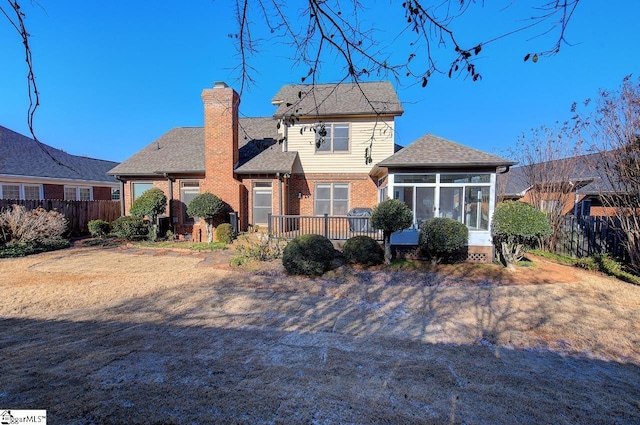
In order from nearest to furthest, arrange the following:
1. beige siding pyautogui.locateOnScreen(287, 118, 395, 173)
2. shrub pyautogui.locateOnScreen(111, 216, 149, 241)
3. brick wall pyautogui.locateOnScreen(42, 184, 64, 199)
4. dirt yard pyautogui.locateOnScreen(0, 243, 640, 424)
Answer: dirt yard pyautogui.locateOnScreen(0, 243, 640, 424) → shrub pyautogui.locateOnScreen(111, 216, 149, 241) → beige siding pyautogui.locateOnScreen(287, 118, 395, 173) → brick wall pyautogui.locateOnScreen(42, 184, 64, 199)

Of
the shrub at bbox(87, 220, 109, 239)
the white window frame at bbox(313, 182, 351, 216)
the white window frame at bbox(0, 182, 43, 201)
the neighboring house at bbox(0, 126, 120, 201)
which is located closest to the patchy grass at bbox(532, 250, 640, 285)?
the white window frame at bbox(313, 182, 351, 216)

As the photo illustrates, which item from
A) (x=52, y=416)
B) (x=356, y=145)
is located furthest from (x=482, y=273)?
(x=52, y=416)

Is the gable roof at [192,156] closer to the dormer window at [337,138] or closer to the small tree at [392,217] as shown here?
the dormer window at [337,138]

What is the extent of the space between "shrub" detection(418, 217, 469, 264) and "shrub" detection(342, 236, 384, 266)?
1397mm

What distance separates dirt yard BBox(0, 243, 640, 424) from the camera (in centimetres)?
240

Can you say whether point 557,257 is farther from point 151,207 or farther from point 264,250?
point 151,207

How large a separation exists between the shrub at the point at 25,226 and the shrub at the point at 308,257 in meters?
9.47

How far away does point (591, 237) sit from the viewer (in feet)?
30.9

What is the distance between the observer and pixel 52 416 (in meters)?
2.13

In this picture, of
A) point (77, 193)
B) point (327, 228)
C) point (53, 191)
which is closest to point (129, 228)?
point (327, 228)

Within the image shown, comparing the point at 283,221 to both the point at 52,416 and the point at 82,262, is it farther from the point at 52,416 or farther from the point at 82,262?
the point at 52,416

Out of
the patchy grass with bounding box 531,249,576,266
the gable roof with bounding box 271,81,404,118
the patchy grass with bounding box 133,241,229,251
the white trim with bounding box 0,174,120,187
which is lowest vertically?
the patchy grass with bounding box 531,249,576,266

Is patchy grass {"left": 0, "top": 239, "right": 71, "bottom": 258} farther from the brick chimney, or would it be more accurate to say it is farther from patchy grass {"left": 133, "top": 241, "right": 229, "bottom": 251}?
the brick chimney

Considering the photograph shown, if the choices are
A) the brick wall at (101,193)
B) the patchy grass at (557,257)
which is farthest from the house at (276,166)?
the brick wall at (101,193)
